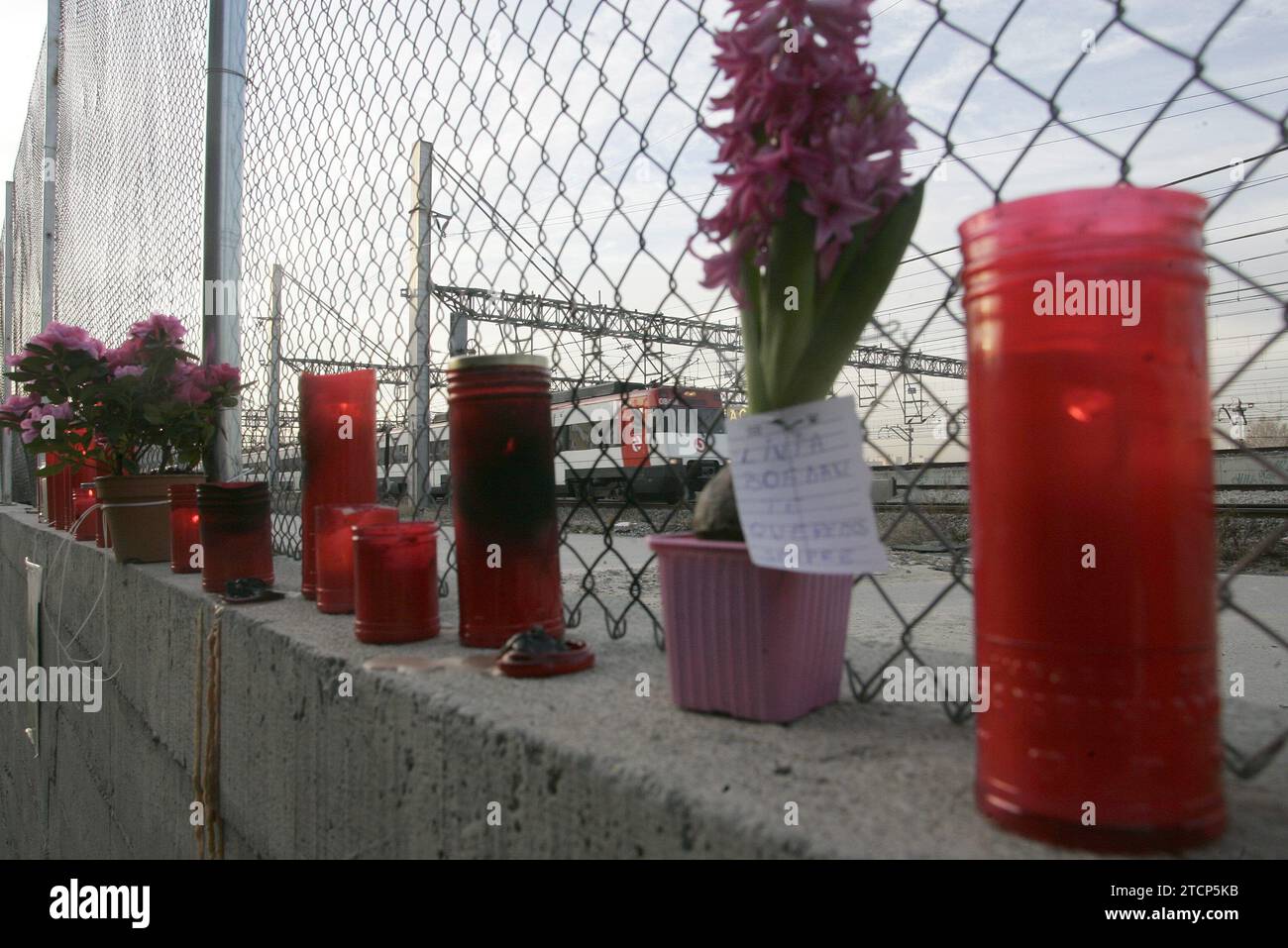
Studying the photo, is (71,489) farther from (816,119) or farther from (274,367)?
(816,119)

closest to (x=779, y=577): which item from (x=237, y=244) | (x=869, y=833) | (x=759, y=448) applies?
(x=759, y=448)

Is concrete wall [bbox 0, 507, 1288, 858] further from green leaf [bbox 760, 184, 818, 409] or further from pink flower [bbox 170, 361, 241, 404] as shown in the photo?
pink flower [bbox 170, 361, 241, 404]

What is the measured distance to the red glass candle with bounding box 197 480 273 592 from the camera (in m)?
1.78

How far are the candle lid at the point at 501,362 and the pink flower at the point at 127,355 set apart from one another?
194cm

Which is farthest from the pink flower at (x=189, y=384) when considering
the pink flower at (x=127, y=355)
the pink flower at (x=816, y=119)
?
the pink flower at (x=816, y=119)

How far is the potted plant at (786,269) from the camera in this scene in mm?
682

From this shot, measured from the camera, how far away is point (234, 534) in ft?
5.89

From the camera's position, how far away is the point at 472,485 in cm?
116

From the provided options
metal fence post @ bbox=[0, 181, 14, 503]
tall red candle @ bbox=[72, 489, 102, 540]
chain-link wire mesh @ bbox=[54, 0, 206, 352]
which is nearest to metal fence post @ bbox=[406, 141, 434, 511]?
chain-link wire mesh @ bbox=[54, 0, 206, 352]

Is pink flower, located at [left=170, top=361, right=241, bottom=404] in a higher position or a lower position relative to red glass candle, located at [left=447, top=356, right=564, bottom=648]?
higher

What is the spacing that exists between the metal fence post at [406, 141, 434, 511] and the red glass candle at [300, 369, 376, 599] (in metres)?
0.12

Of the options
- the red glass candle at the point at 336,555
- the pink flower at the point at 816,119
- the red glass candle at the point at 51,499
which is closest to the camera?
the pink flower at the point at 816,119

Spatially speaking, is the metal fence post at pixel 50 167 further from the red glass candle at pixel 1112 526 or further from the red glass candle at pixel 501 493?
the red glass candle at pixel 1112 526

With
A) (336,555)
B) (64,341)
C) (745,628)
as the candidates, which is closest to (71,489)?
(64,341)
